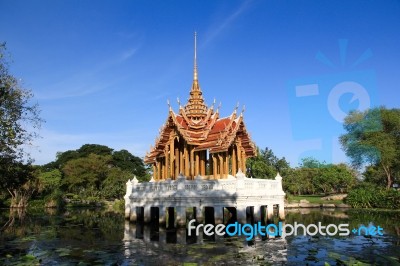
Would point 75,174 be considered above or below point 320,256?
above

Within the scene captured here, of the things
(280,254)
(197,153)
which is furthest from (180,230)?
(280,254)

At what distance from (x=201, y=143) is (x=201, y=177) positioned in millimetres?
2770

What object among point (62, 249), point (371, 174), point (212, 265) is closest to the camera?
point (212, 265)

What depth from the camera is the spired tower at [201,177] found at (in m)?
21.0

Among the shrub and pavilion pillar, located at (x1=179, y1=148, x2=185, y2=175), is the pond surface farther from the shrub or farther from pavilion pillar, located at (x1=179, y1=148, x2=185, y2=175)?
the shrub

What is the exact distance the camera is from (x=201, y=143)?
2545 centimetres

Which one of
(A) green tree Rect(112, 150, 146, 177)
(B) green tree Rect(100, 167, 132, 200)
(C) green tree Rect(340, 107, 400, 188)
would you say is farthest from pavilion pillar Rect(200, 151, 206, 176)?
(A) green tree Rect(112, 150, 146, 177)

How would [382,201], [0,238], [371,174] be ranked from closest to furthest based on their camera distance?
[0,238]
[382,201]
[371,174]

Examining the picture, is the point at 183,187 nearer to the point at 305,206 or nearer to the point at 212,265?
the point at 212,265

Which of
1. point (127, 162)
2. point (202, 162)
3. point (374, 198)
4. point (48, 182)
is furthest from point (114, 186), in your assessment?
point (374, 198)

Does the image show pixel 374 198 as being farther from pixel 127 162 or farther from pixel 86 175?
pixel 127 162

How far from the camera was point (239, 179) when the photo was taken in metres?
20.6

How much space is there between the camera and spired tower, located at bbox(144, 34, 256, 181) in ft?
80.6

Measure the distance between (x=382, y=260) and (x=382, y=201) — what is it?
95.9 ft
